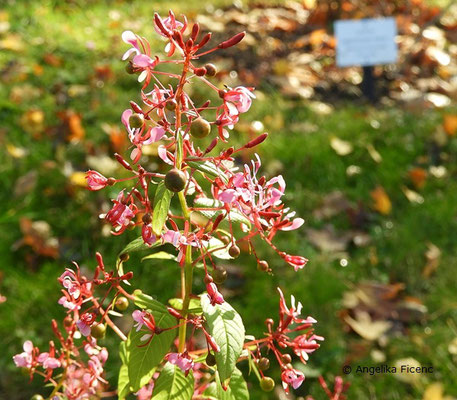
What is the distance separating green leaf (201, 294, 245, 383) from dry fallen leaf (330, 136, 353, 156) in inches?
85.7

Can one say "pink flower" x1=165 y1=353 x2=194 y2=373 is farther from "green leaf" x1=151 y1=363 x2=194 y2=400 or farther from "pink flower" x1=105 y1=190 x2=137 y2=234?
"pink flower" x1=105 y1=190 x2=137 y2=234

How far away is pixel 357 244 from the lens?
264 centimetres

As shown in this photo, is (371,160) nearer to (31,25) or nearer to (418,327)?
(418,327)

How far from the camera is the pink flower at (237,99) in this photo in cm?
98

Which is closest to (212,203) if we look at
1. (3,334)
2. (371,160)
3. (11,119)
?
(3,334)

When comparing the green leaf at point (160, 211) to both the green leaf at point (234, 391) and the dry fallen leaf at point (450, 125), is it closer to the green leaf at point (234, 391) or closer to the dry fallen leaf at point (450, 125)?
the green leaf at point (234, 391)

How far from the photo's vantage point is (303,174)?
3.09 m

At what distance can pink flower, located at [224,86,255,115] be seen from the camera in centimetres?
98

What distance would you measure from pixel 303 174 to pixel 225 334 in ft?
6.91

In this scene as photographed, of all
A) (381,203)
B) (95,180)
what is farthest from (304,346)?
(381,203)

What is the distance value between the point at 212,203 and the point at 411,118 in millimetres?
2664

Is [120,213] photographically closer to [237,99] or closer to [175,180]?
[175,180]

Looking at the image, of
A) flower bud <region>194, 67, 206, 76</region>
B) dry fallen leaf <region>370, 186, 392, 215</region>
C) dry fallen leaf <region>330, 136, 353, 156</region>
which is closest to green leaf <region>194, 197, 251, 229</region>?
flower bud <region>194, 67, 206, 76</region>

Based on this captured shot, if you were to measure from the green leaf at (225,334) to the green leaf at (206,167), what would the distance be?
23 centimetres
